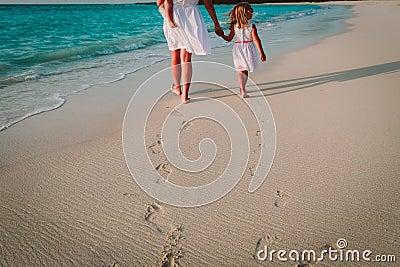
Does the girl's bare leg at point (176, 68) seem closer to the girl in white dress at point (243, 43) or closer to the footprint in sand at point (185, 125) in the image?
the girl in white dress at point (243, 43)

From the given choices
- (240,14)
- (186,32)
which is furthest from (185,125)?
(240,14)

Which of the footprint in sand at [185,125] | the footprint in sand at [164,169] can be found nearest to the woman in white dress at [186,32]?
the footprint in sand at [185,125]

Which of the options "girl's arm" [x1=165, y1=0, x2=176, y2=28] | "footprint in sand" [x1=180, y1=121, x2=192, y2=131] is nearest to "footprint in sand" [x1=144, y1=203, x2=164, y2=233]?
"footprint in sand" [x1=180, y1=121, x2=192, y2=131]

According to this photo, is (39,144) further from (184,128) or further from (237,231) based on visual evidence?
(237,231)

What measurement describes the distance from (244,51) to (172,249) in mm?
3045

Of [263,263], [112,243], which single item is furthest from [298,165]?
[112,243]

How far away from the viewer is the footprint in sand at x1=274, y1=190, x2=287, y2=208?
77.2 inches

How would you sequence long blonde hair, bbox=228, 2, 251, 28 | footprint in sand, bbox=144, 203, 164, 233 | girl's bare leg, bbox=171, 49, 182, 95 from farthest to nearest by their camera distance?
1. girl's bare leg, bbox=171, 49, 182, 95
2. long blonde hair, bbox=228, 2, 251, 28
3. footprint in sand, bbox=144, 203, 164, 233

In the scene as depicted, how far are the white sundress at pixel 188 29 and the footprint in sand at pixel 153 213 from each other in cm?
225

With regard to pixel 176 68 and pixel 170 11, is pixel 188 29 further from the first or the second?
pixel 176 68

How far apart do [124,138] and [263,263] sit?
5.95 feet

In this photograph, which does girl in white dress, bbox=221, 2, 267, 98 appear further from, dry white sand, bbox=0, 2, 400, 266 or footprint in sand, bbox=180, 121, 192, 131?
footprint in sand, bbox=180, 121, 192, 131

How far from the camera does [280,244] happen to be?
5.50 feet

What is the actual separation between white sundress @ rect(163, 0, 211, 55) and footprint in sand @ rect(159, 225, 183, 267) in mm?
2475
